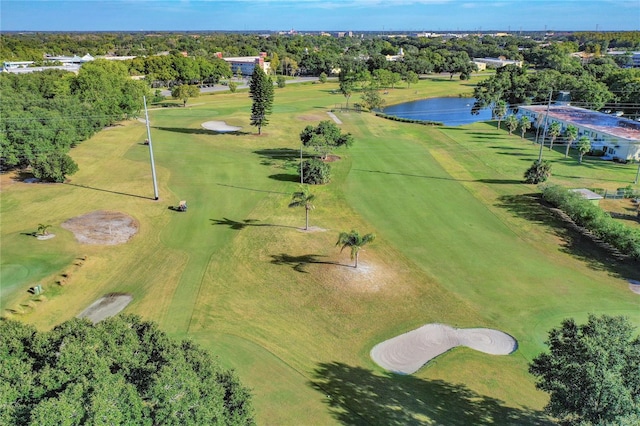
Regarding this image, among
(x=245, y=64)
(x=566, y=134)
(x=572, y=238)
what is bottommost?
(x=572, y=238)

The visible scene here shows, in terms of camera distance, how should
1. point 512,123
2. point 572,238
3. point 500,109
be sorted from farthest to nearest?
point 500,109
point 512,123
point 572,238

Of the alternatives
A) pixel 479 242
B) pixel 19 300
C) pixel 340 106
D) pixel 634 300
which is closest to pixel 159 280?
pixel 19 300

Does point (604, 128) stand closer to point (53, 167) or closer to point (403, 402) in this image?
point (403, 402)

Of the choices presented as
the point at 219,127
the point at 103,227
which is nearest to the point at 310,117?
the point at 219,127

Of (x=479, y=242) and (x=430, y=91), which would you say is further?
(x=430, y=91)

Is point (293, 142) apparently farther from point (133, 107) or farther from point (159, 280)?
point (159, 280)
